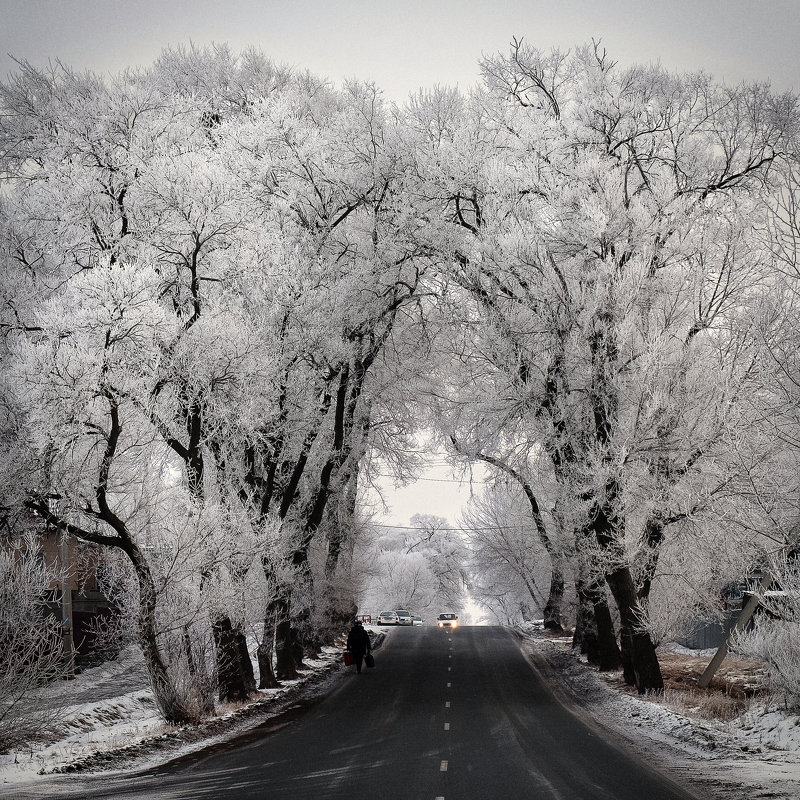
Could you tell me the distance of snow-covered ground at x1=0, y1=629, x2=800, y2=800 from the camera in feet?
39.4

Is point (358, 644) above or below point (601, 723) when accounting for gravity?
above

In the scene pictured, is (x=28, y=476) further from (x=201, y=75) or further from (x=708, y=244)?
(x=201, y=75)

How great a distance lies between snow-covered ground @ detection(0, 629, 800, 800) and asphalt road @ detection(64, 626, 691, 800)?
0.69 m

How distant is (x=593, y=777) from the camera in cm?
1209

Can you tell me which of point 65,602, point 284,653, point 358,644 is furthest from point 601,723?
point 65,602

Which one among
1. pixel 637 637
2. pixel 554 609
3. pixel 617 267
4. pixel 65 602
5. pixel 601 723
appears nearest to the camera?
pixel 601 723

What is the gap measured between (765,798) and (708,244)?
43.8 feet

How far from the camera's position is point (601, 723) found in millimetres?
17594

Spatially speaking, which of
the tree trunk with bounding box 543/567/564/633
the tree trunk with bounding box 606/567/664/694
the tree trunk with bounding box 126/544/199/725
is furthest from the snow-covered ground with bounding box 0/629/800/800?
the tree trunk with bounding box 543/567/564/633

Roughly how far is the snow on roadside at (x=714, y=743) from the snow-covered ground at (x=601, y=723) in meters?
0.01

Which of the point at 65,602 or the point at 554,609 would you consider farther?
the point at 554,609

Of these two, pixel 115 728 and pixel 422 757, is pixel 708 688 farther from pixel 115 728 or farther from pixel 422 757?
pixel 115 728

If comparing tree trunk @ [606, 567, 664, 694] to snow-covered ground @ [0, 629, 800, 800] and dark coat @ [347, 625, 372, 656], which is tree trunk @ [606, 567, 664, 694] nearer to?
snow-covered ground @ [0, 629, 800, 800]

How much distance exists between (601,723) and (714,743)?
3596 millimetres
